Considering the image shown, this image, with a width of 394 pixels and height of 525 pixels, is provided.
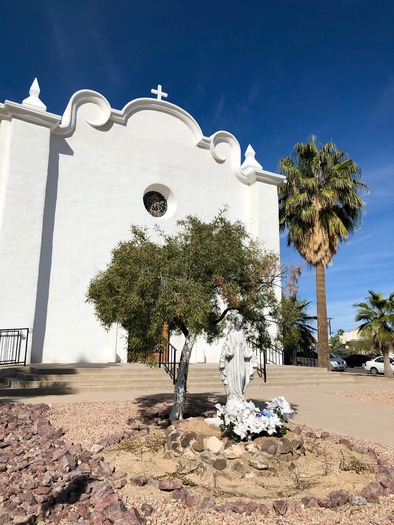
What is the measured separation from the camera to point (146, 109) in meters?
17.5

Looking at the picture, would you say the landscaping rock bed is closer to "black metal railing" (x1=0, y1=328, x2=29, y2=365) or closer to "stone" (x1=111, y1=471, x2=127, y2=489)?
"stone" (x1=111, y1=471, x2=127, y2=489)

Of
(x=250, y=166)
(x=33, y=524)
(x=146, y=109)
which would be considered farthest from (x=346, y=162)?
(x=33, y=524)

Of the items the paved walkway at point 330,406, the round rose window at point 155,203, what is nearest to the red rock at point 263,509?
the paved walkway at point 330,406

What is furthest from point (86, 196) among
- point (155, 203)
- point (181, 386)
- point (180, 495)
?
point (180, 495)

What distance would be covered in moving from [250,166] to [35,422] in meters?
15.4

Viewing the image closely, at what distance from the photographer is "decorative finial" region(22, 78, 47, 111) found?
15.1 metres

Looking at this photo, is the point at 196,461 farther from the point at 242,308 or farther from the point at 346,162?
the point at 346,162

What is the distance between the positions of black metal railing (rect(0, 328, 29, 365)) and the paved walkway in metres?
3.81

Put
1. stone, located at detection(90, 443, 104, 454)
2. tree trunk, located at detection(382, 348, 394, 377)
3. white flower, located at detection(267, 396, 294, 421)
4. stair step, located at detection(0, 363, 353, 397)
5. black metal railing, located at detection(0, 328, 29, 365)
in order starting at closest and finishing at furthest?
stone, located at detection(90, 443, 104, 454) → white flower, located at detection(267, 396, 294, 421) → stair step, located at detection(0, 363, 353, 397) → black metal railing, located at detection(0, 328, 29, 365) → tree trunk, located at detection(382, 348, 394, 377)

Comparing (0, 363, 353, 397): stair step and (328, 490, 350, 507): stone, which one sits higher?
(0, 363, 353, 397): stair step

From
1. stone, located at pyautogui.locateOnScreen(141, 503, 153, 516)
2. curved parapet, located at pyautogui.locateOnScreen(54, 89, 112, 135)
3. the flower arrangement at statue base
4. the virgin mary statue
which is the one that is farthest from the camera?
curved parapet, located at pyautogui.locateOnScreen(54, 89, 112, 135)

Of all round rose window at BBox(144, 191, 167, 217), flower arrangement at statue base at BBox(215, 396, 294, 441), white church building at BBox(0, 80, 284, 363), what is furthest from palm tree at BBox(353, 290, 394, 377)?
flower arrangement at statue base at BBox(215, 396, 294, 441)

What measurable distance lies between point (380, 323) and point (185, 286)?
661 inches

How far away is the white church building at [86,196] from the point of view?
542 inches
